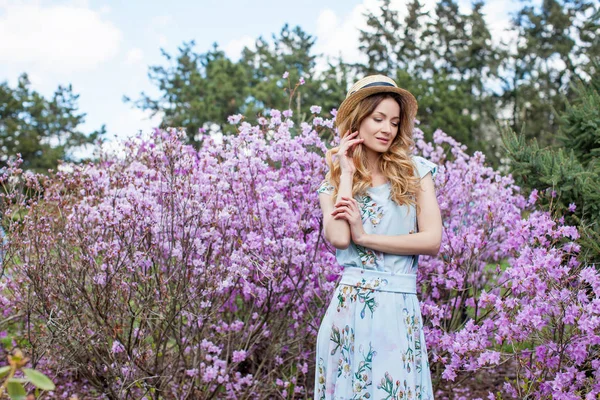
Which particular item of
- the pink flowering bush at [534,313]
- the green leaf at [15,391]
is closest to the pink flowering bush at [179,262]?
the pink flowering bush at [534,313]

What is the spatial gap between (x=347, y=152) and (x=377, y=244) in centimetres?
44

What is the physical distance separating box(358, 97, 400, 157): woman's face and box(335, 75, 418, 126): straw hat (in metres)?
0.05

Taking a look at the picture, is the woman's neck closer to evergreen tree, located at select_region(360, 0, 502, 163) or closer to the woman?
the woman

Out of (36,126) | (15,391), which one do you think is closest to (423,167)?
(15,391)

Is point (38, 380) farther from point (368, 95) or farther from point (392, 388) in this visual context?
point (368, 95)

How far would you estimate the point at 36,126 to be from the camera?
30.3 meters

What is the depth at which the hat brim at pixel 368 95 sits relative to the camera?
2441 mm

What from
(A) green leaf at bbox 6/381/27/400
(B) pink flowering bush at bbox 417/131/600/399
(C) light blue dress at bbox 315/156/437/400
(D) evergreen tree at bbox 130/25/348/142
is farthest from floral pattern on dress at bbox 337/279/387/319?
(D) evergreen tree at bbox 130/25/348/142

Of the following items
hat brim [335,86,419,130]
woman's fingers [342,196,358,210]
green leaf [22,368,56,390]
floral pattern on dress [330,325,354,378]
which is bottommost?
green leaf [22,368,56,390]

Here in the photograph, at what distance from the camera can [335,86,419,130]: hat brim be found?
244cm

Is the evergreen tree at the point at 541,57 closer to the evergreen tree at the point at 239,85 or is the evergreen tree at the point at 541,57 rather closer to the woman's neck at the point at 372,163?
the evergreen tree at the point at 239,85

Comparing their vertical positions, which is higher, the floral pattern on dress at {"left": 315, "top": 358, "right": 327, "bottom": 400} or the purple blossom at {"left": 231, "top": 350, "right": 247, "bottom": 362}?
the purple blossom at {"left": 231, "top": 350, "right": 247, "bottom": 362}

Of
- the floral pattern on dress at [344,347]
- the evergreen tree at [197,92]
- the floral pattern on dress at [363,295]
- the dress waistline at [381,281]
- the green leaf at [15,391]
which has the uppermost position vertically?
the evergreen tree at [197,92]

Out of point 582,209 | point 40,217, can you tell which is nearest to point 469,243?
point 582,209
